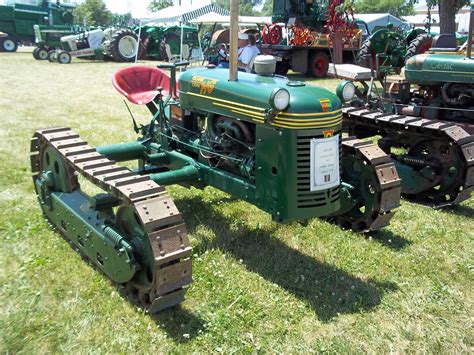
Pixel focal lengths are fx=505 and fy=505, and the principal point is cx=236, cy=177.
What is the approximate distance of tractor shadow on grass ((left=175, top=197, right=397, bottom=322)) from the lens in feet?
12.2

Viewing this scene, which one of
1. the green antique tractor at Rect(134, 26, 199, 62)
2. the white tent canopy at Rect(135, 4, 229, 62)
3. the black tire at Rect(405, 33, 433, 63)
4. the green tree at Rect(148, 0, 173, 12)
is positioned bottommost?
the black tire at Rect(405, 33, 433, 63)

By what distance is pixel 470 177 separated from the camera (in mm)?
5480

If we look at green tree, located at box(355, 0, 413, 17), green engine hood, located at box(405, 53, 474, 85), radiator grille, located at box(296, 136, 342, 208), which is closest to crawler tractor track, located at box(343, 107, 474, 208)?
green engine hood, located at box(405, 53, 474, 85)

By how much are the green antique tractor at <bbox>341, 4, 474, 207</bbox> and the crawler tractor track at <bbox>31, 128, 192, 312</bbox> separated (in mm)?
1877

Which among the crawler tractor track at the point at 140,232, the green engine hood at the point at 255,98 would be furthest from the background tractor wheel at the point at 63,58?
the crawler tractor track at the point at 140,232

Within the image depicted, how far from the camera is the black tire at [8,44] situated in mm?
28969

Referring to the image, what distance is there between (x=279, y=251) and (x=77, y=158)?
1.89 m

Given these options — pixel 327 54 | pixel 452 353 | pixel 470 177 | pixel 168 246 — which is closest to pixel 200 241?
pixel 168 246

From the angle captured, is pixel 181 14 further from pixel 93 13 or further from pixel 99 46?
pixel 93 13

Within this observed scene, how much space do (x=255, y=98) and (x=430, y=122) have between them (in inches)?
113

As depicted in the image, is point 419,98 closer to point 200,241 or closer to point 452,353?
point 200,241

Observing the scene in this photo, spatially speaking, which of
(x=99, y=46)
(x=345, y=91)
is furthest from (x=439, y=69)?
(x=99, y=46)

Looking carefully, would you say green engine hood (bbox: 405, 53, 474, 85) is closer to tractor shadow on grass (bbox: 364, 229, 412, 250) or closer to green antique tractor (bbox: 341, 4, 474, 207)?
green antique tractor (bbox: 341, 4, 474, 207)

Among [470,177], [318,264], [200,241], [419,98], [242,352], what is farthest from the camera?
[419,98]
